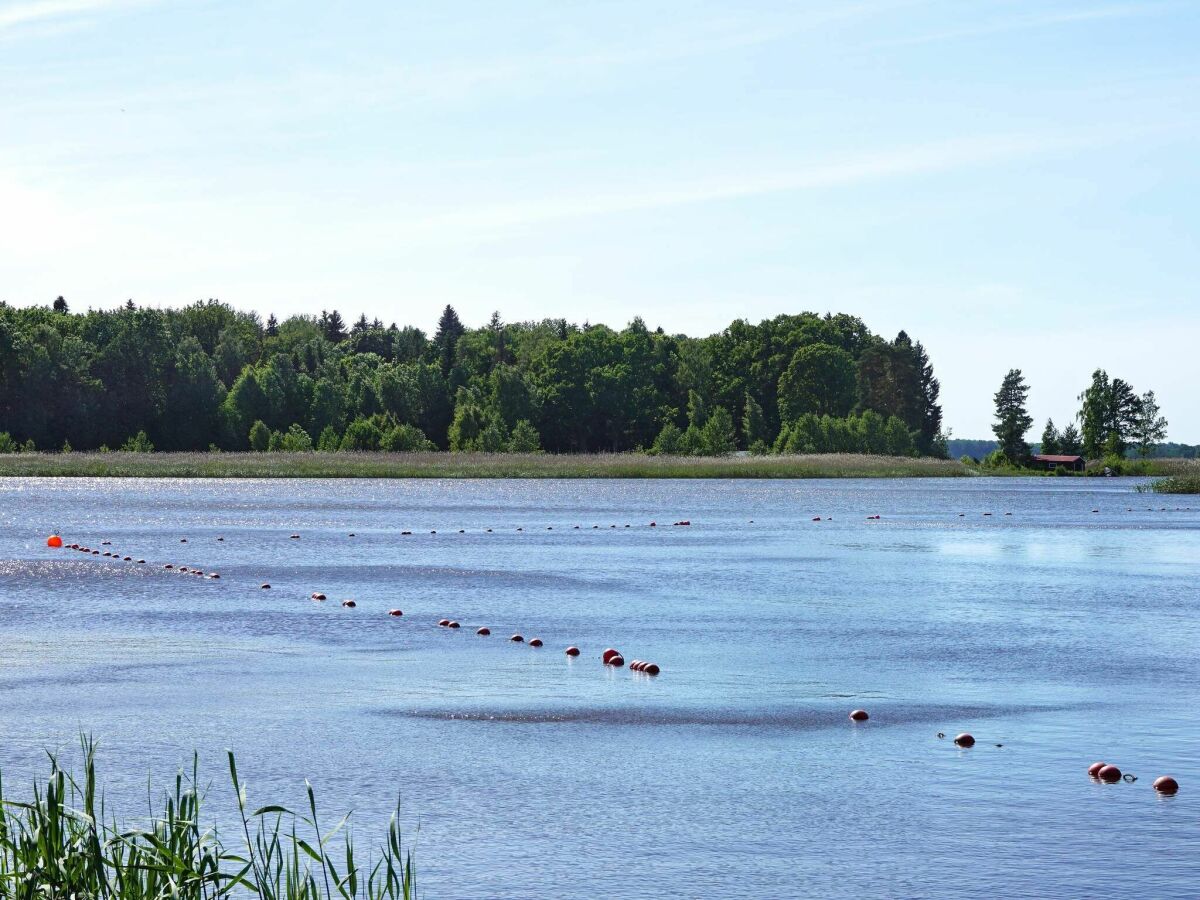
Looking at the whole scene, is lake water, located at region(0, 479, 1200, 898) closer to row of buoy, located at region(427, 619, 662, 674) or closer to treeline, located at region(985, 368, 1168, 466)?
row of buoy, located at region(427, 619, 662, 674)

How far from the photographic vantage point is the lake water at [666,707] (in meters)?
11.3

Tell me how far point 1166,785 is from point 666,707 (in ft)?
18.5

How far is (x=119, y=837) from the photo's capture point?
26.9 ft

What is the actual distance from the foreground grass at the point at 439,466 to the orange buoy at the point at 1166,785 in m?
94.3

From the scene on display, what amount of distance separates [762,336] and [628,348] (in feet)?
53.4

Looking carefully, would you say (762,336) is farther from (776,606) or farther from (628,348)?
(776,606)

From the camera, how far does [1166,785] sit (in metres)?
13.1

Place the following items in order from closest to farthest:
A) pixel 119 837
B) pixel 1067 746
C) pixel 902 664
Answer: pixel 119 837 → pixel 1067 746 → pixel 902 664

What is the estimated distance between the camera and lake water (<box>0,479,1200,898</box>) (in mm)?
11320

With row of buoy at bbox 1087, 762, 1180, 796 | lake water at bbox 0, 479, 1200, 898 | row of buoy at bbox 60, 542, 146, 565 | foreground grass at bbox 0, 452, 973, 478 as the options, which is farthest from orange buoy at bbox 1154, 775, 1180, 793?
foreground grass at bbox 0, 452, 973, 478

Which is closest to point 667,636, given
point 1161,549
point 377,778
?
point 377,778

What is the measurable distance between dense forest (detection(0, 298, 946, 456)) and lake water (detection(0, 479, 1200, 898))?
112 metres

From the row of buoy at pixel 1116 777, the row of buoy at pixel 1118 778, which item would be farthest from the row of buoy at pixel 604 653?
the row of buoy at pixel 1118 778

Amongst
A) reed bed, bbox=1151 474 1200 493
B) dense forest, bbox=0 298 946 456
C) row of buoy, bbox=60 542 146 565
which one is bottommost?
row of buoy, bbox=60 542 146 565
